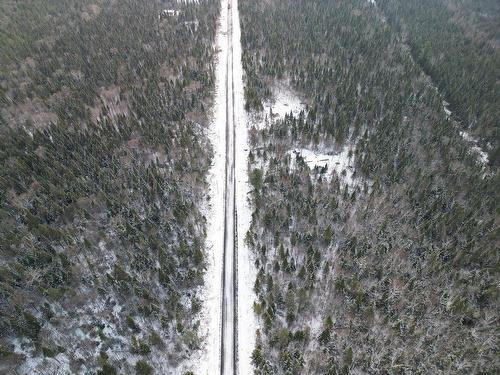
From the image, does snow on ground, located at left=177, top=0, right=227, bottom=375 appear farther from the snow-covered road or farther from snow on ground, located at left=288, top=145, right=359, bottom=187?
snow on ground, located at left=288, top=145, right=359, bottom=187

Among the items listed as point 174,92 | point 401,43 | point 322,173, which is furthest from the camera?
point 401,43

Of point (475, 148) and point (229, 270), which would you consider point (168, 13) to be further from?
point (229, 270)

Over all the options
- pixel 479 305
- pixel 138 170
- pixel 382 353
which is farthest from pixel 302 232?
pixel 138 170

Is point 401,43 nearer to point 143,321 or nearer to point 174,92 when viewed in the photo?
point 174,92

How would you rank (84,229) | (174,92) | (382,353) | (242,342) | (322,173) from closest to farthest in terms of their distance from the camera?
(382,353) < (242,342) < (84,229) < (322,173) < (174,92)

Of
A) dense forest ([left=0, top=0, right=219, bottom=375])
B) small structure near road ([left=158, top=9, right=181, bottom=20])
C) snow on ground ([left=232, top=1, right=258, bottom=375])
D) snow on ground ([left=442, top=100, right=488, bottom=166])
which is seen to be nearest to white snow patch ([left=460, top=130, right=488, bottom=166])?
snow on ground ([left=442, top=100, right=488, bottom=166])

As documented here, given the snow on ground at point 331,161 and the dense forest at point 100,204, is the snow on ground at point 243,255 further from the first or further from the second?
the snow on ground at point 331,161

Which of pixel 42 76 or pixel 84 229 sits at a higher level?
pixel 42 76
